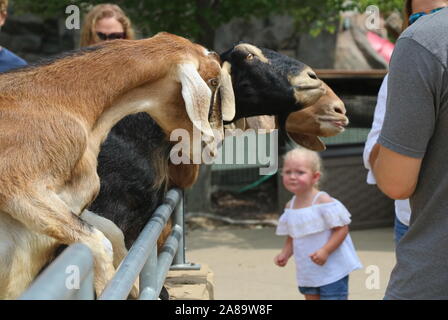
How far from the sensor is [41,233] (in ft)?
7.84

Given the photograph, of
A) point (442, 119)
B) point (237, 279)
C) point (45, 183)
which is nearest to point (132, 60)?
point (45, 183)

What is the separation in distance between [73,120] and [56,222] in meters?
0.41

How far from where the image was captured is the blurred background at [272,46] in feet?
27.8

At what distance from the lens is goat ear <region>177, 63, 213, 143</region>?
9.04 feet

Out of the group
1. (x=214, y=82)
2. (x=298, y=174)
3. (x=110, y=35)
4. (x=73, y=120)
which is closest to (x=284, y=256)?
(x=298, y=174)

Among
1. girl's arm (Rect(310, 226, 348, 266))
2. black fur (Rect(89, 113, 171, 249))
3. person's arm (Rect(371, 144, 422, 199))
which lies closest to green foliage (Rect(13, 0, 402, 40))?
girl's arm (Rect(310, 226, 348, 266))

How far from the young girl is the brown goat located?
1838mm

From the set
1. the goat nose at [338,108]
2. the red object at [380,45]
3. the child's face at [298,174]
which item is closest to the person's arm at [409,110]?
the goat nose at [338,108]

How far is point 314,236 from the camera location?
477 centimetres

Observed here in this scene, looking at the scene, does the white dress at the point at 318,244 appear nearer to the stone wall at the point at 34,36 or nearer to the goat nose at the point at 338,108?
the goat nose at the point at 338,108

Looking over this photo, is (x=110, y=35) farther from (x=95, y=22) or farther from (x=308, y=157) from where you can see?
(x=308, y=157)

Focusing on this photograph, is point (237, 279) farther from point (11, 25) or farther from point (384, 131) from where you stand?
point (11, 25)

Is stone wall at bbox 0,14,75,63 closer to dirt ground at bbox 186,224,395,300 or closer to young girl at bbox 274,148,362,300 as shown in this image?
dirt ground at bbox 186,224,395,300

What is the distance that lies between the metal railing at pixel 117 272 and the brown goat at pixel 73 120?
192mm
